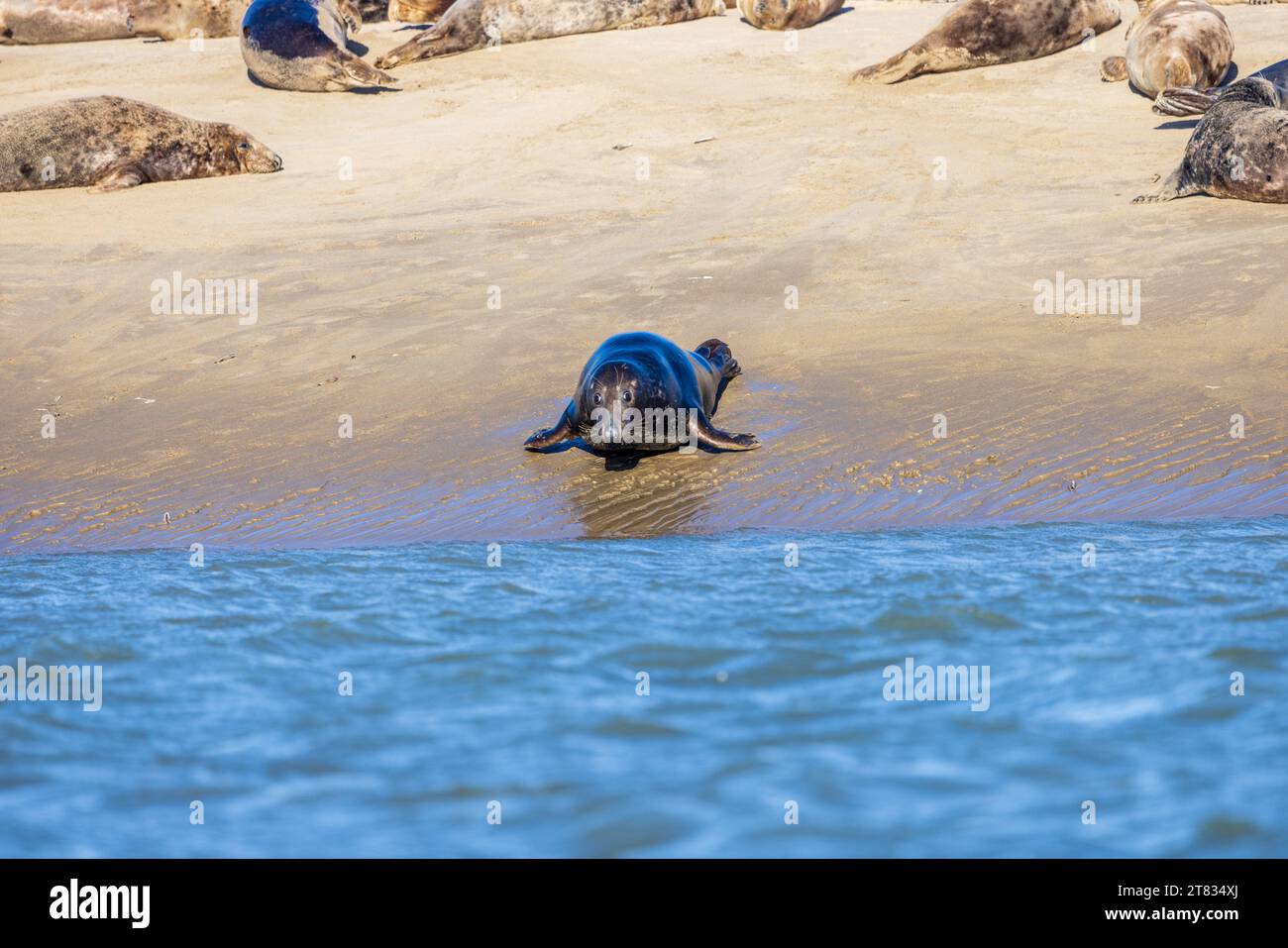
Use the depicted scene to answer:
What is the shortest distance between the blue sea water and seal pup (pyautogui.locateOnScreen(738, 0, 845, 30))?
11.1 m

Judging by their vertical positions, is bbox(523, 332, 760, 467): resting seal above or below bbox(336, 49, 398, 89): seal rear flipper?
above

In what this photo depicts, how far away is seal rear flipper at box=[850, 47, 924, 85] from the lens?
41.9 ft

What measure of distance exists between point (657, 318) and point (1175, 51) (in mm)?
6337

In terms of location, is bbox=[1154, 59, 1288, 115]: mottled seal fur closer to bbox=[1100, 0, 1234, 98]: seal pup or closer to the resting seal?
bbox=[1100, 0, 1234, 98]: seal pup

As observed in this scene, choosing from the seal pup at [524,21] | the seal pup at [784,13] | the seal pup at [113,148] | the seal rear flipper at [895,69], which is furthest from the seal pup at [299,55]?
the seal rear flipper at [895,69]

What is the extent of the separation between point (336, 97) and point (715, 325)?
7.56 meters

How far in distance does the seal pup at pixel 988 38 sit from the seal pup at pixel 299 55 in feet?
15.5

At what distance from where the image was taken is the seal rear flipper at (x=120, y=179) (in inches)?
420
